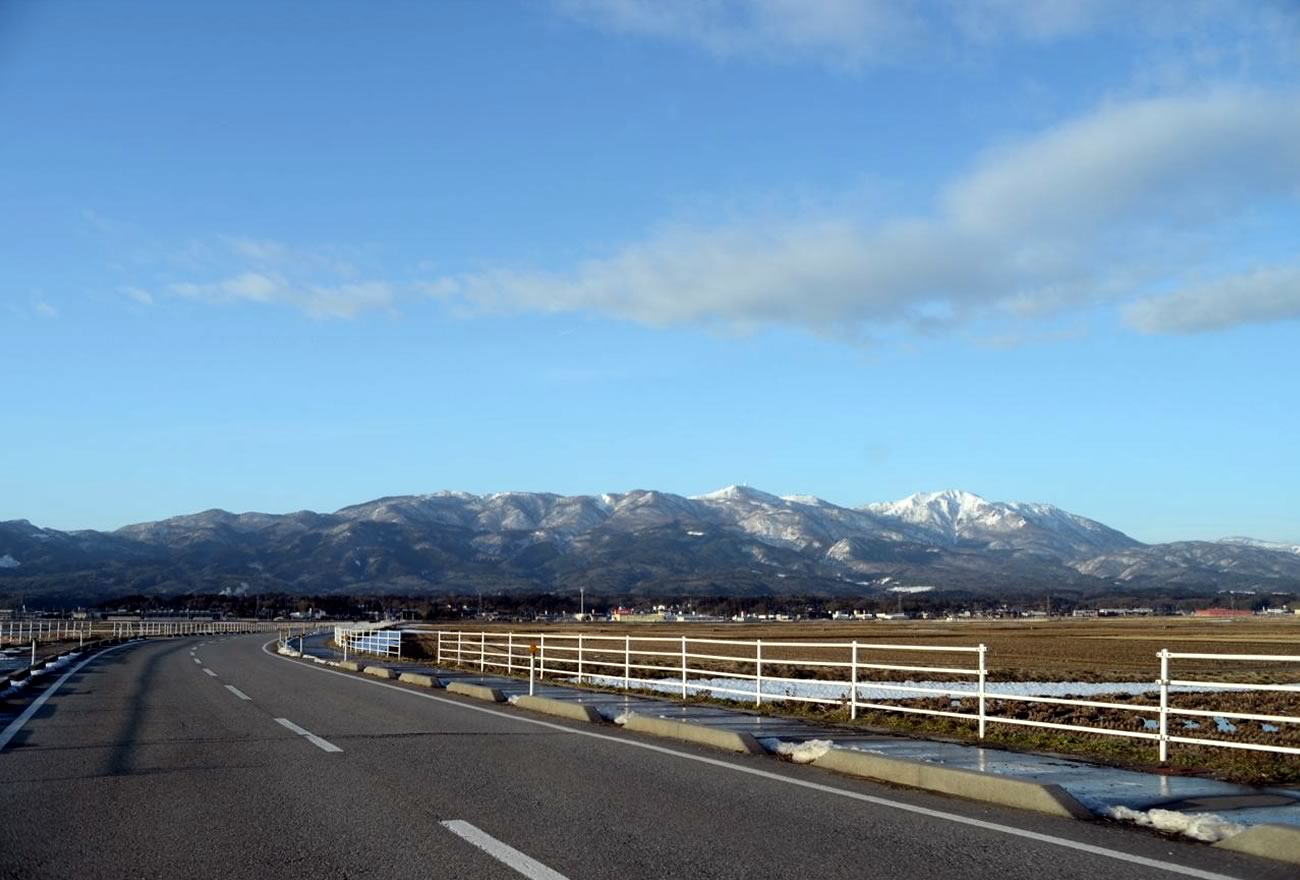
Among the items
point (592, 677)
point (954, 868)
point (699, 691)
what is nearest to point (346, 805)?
point (954, 868)

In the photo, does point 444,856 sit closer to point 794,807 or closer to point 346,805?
point 346,805

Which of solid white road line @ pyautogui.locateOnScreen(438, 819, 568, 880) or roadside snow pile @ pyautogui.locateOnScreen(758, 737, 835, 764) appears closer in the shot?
solid white road line @ pyautogui.locateOnScreen(438, 819, 568, 880)

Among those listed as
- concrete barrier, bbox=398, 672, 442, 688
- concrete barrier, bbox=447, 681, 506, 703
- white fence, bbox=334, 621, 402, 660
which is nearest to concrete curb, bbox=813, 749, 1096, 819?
concrete barrier, bbox=447, 681, 506, 703

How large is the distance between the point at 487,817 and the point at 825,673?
94.1 feet

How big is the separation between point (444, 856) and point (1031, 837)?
417cm

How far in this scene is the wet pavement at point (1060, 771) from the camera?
358 inches

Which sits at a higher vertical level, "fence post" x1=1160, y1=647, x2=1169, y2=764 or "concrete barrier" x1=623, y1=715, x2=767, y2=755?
"fence post" x1=1160, y1=647, x2=1169, y2=764

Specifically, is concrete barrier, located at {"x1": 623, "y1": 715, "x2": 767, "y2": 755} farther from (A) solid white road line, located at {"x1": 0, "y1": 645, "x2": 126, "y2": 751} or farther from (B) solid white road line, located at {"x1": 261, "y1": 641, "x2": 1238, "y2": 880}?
(A) solid white road line, located at {"x1": 0, "y1": 645, "x2": 126, "y2": 751}

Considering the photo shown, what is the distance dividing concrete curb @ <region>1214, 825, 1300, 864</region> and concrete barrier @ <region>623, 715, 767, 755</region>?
5.90 m

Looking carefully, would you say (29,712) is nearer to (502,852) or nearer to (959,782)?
(502,852)

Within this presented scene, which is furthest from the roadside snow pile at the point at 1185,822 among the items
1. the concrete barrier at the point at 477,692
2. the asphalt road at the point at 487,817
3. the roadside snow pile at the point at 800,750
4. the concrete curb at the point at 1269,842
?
the concrete barrier at the point at 477,692

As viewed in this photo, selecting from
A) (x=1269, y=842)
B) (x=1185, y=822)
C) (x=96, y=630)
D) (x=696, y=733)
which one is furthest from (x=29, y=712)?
(x=96, y=630)

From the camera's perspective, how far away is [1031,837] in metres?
8.11

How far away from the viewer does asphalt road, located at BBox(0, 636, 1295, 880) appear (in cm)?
720
